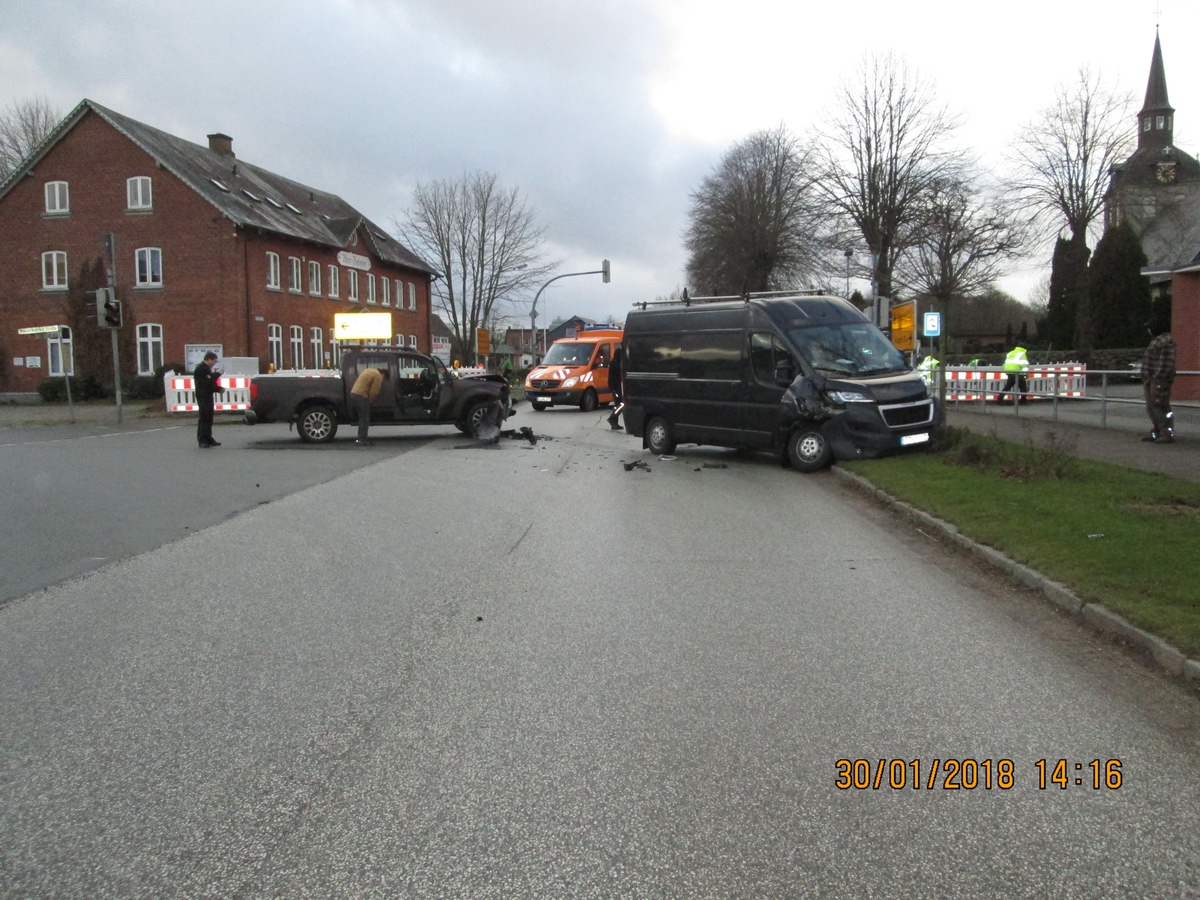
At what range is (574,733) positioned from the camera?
4.42 meters

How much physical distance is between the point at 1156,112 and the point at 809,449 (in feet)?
283

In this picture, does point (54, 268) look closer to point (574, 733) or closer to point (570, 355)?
point (570, 355)

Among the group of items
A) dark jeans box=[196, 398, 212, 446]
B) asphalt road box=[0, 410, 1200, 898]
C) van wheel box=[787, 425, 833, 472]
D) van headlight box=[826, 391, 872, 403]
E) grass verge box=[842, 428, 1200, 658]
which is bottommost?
asphalt road box=[0, 410, 1200, 898]

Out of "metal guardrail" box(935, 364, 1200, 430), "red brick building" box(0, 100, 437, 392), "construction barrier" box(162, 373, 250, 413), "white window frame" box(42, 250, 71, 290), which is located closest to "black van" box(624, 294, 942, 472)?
"metal guardrail" box(935, 364, 1200, 430)

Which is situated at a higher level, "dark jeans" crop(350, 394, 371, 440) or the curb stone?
"dark jeans" crop(350, 394, 371, 440)

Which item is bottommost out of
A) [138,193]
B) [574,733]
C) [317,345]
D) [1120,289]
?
[574,733]

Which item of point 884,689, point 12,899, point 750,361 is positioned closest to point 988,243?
point 750,361

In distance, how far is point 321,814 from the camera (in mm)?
3680

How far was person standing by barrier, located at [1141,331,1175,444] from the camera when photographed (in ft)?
48.5

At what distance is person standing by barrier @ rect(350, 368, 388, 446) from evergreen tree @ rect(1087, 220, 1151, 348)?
4353 cm

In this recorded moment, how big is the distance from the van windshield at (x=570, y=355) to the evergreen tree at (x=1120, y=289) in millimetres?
31570

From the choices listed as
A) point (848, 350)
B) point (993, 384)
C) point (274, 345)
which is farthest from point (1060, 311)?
point (848, 350)

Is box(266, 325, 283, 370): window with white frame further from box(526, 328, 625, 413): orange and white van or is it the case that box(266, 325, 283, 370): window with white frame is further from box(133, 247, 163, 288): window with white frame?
box(526, 328, 625, 413): orange and white van

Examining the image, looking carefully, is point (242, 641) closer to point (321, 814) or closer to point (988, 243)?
point (321, 814)
